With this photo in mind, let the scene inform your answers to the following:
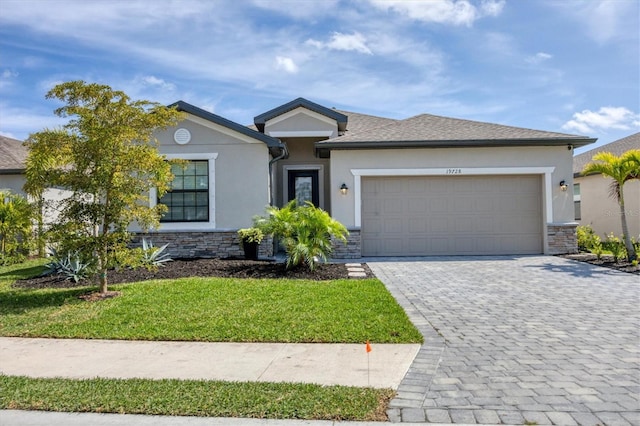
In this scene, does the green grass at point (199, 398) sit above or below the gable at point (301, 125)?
below

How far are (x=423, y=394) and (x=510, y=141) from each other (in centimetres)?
1091

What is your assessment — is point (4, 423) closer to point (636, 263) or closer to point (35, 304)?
point (35, 304)

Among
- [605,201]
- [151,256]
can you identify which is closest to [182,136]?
[151,256]

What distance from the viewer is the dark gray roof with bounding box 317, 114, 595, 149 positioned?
12.8 m

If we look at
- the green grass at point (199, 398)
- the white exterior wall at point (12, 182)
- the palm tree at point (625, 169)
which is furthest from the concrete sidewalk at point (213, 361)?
the white exterior wall at point (12, 182)

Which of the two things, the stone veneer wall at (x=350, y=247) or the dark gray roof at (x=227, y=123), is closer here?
the dark gray roof at (x=227, y=123)

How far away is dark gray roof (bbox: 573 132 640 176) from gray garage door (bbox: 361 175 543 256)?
6.17 meters

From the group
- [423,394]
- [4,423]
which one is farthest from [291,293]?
[4,423]

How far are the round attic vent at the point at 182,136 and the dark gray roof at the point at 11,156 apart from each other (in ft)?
16.4

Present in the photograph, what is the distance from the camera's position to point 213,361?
4645 mm

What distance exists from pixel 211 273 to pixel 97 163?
3.70 metres

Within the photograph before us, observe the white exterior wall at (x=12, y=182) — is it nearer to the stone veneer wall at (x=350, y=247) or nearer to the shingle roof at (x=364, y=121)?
the stone veneer wall at (x=350, y=247)

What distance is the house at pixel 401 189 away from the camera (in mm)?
12945

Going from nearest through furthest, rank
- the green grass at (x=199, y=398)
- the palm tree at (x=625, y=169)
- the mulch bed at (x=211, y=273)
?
1. the green grass at (x=199, y=398)
2. the mulch bed at (x=211, y=273)
3. the palm tree at (x=625, y=169)
